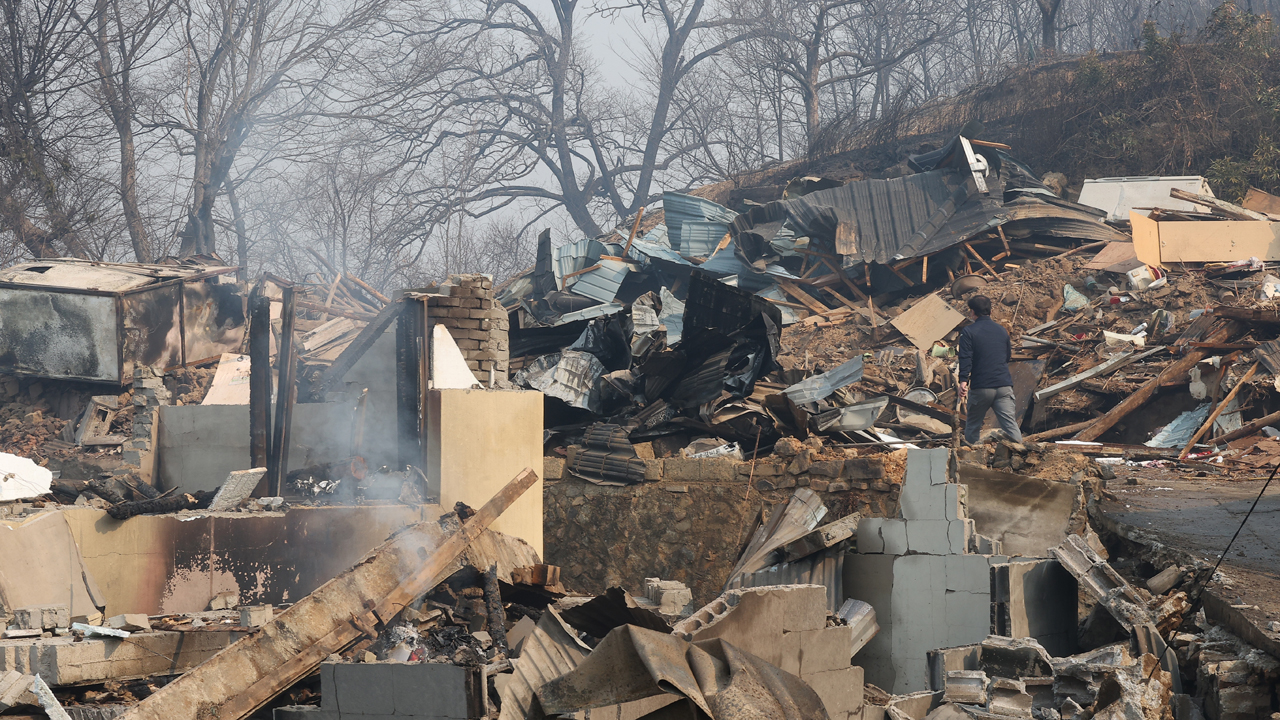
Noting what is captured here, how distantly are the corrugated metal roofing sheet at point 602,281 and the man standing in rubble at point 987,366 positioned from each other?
7.73 m

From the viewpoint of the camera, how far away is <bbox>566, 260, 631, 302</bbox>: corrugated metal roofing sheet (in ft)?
52.7

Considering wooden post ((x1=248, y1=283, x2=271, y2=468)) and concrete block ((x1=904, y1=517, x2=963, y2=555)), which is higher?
wooden post ((x1=248, y1=283, x2=271, y2=468))

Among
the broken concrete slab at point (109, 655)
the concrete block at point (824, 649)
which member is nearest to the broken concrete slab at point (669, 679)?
the concrete block at point (824, 649)

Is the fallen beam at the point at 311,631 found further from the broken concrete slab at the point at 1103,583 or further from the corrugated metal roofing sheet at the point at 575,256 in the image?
the corrugated metal roofing sheet at the point at 575,256

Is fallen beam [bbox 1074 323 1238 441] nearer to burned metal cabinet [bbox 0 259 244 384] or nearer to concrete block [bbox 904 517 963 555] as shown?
concrete block [bbox 904 517 963 555]

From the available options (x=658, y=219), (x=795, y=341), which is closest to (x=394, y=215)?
(x=658, y=219)

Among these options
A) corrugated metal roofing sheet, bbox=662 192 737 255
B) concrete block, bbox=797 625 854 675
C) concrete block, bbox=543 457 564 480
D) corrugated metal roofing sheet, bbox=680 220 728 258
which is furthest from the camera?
corrugated metal roofing sheet, bbox=662 192 737 255

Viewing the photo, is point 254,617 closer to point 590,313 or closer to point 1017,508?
point 1017,508

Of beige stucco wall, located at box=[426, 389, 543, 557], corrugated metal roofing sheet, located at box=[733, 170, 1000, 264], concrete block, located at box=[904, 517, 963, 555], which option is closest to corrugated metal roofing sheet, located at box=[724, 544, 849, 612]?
concrete block, located at box=[904, 517, 963, 555]

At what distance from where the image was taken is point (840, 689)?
501 centimetres

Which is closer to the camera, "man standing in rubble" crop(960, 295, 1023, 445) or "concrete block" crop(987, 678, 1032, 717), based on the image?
"concrete block" crop(987, 678, 1032, 717)

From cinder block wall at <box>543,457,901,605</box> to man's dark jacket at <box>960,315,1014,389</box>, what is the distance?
5.08 feet

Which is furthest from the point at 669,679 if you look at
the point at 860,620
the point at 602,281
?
the point at 602,281

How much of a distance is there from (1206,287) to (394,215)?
1864 cm
